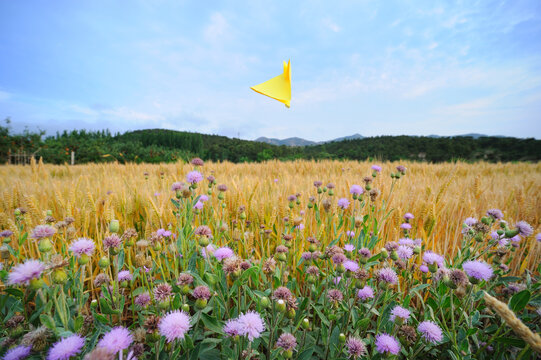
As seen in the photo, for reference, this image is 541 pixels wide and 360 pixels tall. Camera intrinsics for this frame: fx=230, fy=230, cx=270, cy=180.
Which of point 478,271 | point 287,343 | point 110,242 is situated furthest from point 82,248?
point 478,271

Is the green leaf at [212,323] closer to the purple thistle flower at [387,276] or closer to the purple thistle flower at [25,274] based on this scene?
the purple thistle flower at [25,274]

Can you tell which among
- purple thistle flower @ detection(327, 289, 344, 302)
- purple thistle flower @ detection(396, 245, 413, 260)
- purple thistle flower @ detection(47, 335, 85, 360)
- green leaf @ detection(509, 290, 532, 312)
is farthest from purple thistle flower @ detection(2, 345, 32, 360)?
green leaf @ detection(509, 290, 532, 312)

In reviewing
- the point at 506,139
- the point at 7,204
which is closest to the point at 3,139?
the point at 7,204

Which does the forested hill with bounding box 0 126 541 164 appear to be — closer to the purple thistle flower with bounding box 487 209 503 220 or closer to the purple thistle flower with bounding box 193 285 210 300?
the purple thistle flower with bounding box 487 209 503 220

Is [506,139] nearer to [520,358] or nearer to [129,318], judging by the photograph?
[520,358]

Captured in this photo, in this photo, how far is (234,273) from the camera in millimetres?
754

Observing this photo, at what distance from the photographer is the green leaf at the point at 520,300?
29.5 inches

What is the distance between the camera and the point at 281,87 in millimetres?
1110

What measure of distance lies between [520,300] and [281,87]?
120 centimetres

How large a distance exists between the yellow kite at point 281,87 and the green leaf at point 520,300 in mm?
1093

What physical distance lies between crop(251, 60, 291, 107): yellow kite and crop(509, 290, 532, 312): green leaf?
43.0 inches

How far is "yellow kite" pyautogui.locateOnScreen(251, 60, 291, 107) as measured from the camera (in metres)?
1.07

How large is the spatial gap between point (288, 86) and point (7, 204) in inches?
77.8

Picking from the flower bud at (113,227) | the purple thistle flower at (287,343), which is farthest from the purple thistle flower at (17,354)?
the purple thistle flower at (287,343)
